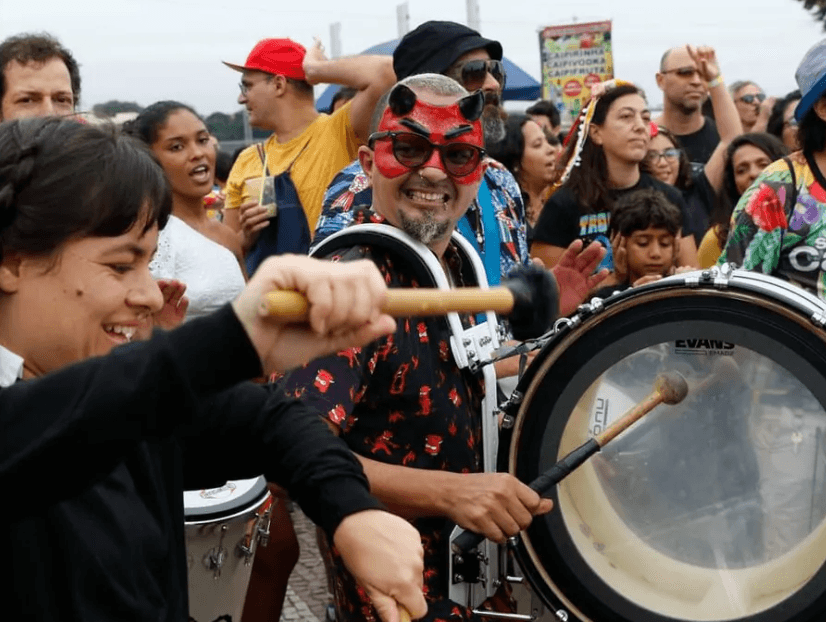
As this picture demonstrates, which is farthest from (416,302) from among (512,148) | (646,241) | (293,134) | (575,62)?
(575,62)

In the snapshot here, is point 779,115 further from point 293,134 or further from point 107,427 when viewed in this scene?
point 107,427

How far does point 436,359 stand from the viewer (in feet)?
8.58

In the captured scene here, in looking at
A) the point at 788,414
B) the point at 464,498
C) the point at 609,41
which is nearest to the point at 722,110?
the point at 788,414

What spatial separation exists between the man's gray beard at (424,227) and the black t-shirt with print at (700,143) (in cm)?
480

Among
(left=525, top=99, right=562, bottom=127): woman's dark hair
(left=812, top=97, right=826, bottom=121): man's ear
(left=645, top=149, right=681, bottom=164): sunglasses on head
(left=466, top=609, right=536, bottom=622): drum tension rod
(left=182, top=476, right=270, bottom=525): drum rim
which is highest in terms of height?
(left=812, top=97, right=826, bottom=121): man's ear

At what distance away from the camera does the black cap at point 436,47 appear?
4168 mm

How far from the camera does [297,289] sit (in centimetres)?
127

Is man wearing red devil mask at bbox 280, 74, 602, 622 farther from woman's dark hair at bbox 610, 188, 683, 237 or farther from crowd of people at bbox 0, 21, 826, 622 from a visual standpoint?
woman's dark hair at bbox 610, 188, 683, 237

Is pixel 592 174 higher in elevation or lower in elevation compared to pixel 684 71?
lower

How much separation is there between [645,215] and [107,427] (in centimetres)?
377

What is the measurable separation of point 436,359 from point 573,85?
1164 centimetres

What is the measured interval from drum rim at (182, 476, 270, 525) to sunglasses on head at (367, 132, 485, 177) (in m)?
0.89

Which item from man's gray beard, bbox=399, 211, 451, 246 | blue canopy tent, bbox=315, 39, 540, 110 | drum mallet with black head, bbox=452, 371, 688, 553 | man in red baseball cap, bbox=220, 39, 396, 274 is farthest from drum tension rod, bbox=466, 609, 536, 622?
blue canopy tent, bbox=315, 39, 540, 110

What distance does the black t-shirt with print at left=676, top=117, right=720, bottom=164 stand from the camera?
284 inches
